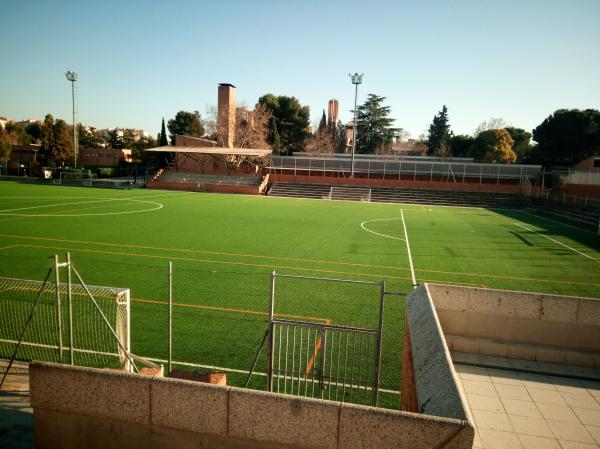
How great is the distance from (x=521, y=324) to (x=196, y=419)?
5.16 metres

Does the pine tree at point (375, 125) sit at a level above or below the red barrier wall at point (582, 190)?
above

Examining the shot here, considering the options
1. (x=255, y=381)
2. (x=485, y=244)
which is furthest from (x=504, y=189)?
(x=255, y=381)

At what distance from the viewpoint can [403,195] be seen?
49438 mm

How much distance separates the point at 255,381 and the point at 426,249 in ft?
47.9

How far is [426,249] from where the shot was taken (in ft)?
66.0

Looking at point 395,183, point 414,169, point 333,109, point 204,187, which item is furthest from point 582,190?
point 333,109

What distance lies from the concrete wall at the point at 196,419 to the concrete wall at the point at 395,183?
51.2 m

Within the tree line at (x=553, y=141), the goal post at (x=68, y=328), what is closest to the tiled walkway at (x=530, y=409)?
the goal post at (x=68, y=328)

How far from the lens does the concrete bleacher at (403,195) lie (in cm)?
4656

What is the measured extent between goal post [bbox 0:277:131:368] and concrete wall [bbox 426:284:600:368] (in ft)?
18.3

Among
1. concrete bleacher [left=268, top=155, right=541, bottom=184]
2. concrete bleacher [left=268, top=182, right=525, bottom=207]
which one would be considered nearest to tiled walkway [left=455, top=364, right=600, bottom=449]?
concrete bleacher [left=268, top=182, right=525, bottom=207]

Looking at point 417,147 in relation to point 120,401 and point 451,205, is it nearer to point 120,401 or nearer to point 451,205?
point 451,205

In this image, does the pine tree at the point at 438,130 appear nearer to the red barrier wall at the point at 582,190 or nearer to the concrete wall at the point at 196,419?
the red barrier wall at the point at 582,190

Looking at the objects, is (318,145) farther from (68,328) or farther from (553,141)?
(68,328)
